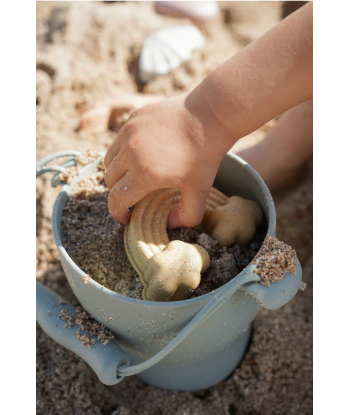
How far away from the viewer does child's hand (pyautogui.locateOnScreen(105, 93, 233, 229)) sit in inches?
28.8

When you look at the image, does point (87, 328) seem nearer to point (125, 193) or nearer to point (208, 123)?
point (125, 193)

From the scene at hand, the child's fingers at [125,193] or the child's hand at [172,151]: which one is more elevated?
the child's hand at [172,151]

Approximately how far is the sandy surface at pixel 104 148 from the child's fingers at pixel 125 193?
0.47m

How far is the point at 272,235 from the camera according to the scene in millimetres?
761

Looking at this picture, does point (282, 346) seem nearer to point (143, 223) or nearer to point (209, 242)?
point (209, 242)

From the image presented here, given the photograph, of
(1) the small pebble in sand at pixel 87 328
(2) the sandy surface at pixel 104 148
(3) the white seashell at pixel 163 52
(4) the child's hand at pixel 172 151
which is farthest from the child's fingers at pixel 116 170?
(3) the white seashell at pixel 163 52

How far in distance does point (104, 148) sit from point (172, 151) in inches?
30.6

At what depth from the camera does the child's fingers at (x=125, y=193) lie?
0.76m

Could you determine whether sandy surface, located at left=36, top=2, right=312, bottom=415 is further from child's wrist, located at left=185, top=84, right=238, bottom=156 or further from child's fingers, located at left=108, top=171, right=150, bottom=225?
child's wrist, located at left=185, top=84, right=238, bottom=156

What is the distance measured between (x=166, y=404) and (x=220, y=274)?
44 centimetres

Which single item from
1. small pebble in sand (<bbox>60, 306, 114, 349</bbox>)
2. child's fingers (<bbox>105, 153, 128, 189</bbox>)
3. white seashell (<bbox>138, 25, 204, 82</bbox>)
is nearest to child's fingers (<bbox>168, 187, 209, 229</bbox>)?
child's fingers (<bbox>105, 153, 128, 189</bbox>)

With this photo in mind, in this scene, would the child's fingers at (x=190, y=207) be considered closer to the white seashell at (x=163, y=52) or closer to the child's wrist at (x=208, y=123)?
the child's wrist at (x=208, y=123)

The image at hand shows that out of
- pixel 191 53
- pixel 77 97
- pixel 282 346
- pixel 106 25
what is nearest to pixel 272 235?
pixel 282 346

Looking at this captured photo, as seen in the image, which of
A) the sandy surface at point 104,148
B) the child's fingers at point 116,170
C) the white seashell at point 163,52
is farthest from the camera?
the white seashell at point 163,52
